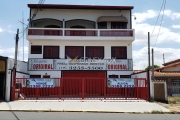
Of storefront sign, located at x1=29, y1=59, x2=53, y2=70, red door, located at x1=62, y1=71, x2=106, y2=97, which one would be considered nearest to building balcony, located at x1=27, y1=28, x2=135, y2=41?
storefront sign, located at x1=29, y1=59, x2=53, y2=70

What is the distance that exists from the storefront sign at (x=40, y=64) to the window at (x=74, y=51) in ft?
6.74

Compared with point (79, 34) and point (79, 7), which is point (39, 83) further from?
point (79, 7)

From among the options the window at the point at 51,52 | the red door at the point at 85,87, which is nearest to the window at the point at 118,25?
the window at the point at 51,52

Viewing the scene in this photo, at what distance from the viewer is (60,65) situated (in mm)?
23812

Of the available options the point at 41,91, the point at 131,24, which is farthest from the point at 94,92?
the point at 131,24

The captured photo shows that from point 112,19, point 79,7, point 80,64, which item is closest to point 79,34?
point 80,64

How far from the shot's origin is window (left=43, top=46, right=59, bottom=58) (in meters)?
24.1

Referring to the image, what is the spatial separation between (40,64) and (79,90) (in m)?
5.35

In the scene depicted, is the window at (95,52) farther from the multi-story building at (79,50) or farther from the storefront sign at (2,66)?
the storefront sign at (2,66)

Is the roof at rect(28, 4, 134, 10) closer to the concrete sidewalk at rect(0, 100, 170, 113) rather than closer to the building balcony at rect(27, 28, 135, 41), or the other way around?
the building balcony at rect(27, 28, 135, 41)

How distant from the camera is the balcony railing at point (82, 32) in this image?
24016mm

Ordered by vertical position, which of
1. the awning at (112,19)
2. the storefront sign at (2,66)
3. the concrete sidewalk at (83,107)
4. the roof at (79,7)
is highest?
the roof at (79,7)

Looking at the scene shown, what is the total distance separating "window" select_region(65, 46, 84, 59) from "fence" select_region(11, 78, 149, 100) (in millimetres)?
3281

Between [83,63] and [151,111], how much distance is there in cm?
1248
